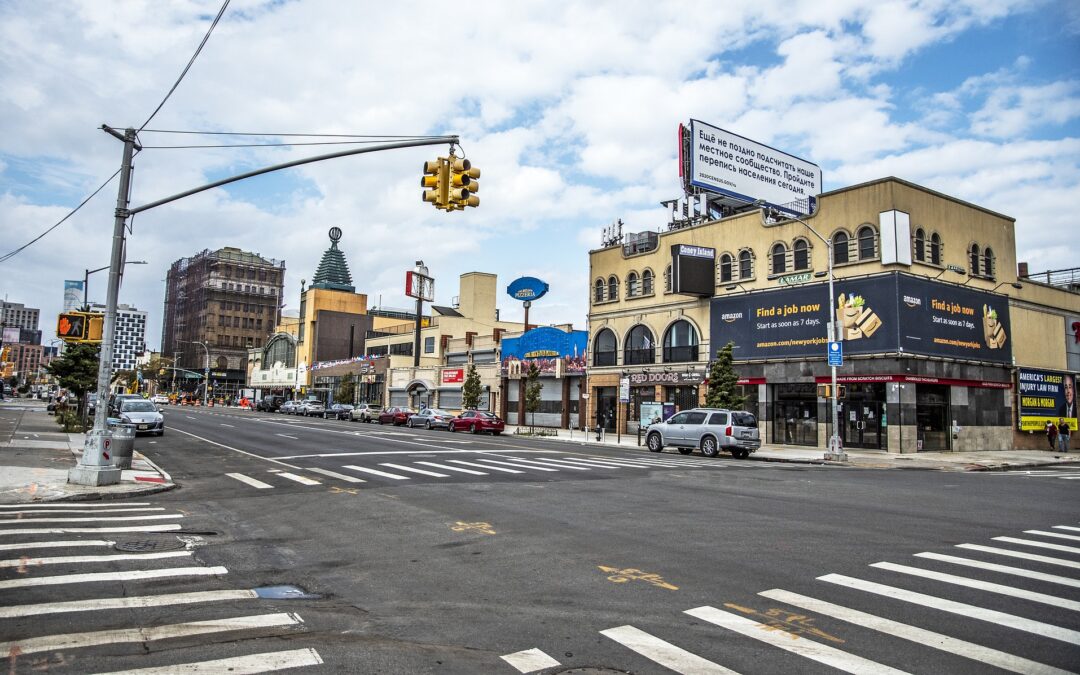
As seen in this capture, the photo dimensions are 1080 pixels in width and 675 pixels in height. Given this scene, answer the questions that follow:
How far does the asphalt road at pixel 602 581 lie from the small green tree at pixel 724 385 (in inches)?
763

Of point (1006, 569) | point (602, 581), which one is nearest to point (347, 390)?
point (602, 581)

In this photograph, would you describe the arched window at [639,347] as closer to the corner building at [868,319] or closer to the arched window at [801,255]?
the corner building at [868,319]

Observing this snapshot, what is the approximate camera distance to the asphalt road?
5.01m

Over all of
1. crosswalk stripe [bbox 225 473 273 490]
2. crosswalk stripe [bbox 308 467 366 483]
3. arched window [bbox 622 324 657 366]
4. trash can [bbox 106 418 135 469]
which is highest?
arched window [bbox 622 324 657 366]

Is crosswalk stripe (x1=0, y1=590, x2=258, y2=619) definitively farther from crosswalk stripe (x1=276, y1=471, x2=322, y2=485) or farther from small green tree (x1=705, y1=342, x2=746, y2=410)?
small green tree (x1=705, y1=342, x2=746, y2=410)

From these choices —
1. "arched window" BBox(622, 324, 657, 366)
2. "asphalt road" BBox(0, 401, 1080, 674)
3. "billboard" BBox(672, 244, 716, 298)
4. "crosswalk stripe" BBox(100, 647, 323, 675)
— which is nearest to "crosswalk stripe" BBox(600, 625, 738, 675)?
"asphalt road" BBox(0, 401, 1080, 674)

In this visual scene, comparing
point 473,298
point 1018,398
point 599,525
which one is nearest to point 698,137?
point 1018,398

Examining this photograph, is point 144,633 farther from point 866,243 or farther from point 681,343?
point 681,343

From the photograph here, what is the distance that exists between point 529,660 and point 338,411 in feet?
197

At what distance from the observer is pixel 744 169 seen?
42812 millimetres

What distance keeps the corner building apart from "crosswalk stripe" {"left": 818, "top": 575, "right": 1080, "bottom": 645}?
25.3 meters

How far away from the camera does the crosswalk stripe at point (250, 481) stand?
14.9 m

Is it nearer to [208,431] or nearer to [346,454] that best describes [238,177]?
[346,454]

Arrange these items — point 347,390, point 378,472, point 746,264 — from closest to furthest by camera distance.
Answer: point 378,472 → point 746,264 → point 347,390
